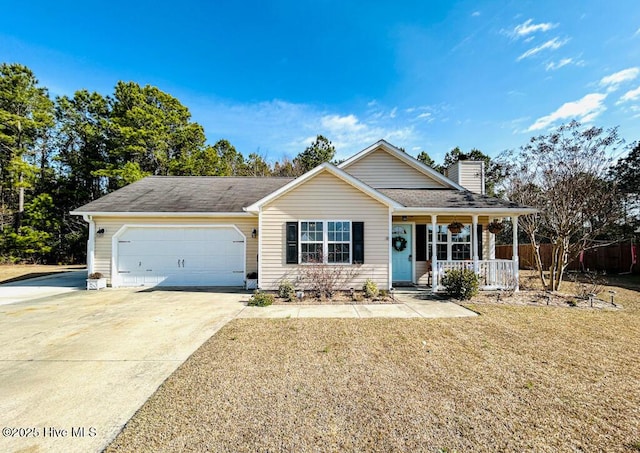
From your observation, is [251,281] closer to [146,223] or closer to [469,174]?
[146,223]

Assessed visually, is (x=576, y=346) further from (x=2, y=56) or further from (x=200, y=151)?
(x=2, y=56)

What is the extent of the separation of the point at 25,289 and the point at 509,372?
1495 centimetres

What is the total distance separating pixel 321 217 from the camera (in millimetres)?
9078

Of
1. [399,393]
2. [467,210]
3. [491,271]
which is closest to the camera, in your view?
[399,393]

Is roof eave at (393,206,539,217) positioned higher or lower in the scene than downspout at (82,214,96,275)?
higher

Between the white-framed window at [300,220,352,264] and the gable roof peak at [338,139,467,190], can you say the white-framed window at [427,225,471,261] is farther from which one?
the white-framed window at [300,220,352,264]

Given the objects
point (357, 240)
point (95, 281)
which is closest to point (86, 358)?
point (357, 240)

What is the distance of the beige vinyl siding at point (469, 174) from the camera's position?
12.3 meters

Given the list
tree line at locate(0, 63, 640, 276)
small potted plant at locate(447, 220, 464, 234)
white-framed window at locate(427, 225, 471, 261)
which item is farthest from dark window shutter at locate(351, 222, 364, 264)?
tree line at locate(0, 63, 640, 276)

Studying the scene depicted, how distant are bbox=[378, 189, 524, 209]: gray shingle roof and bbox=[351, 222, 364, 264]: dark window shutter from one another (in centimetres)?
182

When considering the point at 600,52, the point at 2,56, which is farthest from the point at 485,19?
the point at 2,56

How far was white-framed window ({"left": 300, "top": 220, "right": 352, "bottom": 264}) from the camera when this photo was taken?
908cm

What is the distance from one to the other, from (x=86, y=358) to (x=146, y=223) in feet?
23.3

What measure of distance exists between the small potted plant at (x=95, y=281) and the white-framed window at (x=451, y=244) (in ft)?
40.5
